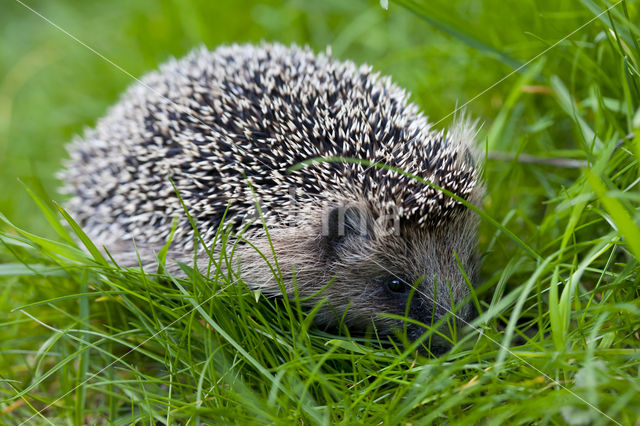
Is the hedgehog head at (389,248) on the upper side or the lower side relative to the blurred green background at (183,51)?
lower

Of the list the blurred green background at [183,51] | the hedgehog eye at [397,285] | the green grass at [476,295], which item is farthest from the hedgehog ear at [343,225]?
the blurred green background at [183,51]

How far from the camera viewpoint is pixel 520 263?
10.9 feet

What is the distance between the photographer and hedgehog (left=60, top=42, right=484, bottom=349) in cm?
326

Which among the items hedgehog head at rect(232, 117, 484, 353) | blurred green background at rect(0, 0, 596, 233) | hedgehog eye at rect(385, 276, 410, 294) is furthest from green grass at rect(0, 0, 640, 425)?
hedgehog eye at rect(385, 276, 410, 294)

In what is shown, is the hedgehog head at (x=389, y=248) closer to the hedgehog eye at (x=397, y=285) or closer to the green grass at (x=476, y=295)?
the hedgehog eye at (x=397, y=285)

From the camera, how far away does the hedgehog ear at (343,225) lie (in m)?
3.34

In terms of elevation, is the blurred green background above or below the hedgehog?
above

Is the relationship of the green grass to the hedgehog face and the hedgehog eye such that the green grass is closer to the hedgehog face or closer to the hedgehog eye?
the hedgehog face

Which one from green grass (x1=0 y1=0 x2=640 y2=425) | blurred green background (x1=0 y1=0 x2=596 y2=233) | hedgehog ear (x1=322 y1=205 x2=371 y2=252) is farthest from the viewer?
blurred green background (x1=0 y1=0 x2=596 y2=233)

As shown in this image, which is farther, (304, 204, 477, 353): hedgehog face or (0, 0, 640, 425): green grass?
(304, 204, 477, 353): hedgehog face

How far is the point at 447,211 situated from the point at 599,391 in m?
1.30

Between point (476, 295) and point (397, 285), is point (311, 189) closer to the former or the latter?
point (397, 285)

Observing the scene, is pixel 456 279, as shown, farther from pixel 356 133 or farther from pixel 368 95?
pixel 368 95

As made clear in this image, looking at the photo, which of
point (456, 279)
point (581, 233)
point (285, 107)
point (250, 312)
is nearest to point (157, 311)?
point (250, 312)
